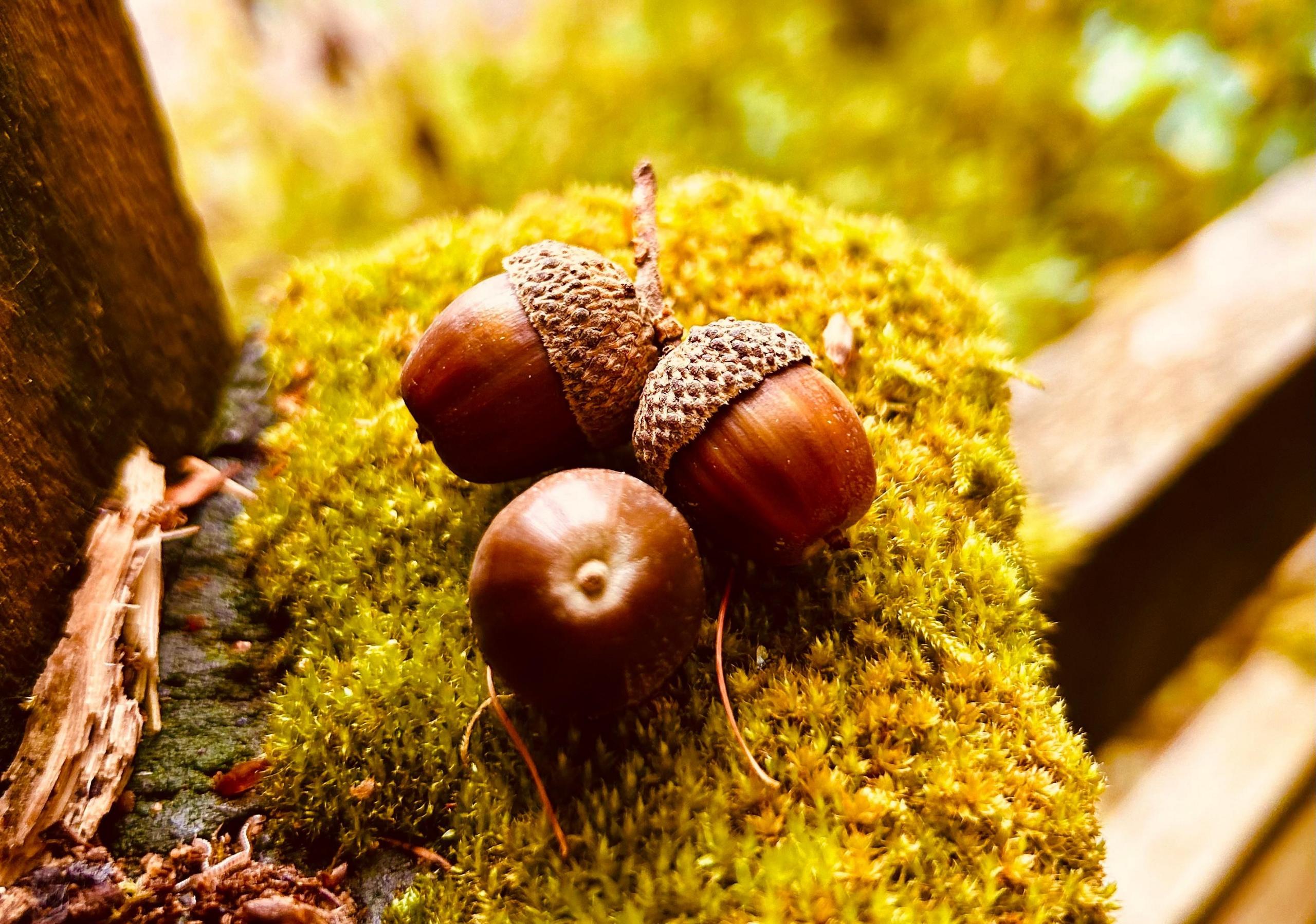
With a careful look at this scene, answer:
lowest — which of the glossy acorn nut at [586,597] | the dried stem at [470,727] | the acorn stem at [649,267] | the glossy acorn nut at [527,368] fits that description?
the dried stem at [470,727]

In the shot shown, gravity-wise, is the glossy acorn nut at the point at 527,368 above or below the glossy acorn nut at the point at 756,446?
above

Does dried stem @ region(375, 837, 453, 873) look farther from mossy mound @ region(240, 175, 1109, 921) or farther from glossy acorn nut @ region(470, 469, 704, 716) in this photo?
glossy acorn nut @ region(470, 469, 704, 716)

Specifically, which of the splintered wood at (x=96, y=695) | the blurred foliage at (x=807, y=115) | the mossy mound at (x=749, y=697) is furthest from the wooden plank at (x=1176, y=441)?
the splintered wood at (x=96, y=695)

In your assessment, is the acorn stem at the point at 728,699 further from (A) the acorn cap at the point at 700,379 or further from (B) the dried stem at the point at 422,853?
(B) the dried stem at the point at 422,853

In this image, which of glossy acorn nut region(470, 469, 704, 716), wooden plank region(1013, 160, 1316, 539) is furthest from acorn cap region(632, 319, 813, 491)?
wooden plank region(1013, 160, 1316, 539)

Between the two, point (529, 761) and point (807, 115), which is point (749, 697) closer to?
point (529, 761)

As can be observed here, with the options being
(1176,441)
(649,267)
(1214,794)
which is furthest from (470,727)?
(1214,794)

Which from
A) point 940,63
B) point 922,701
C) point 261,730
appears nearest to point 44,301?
point 261,730
